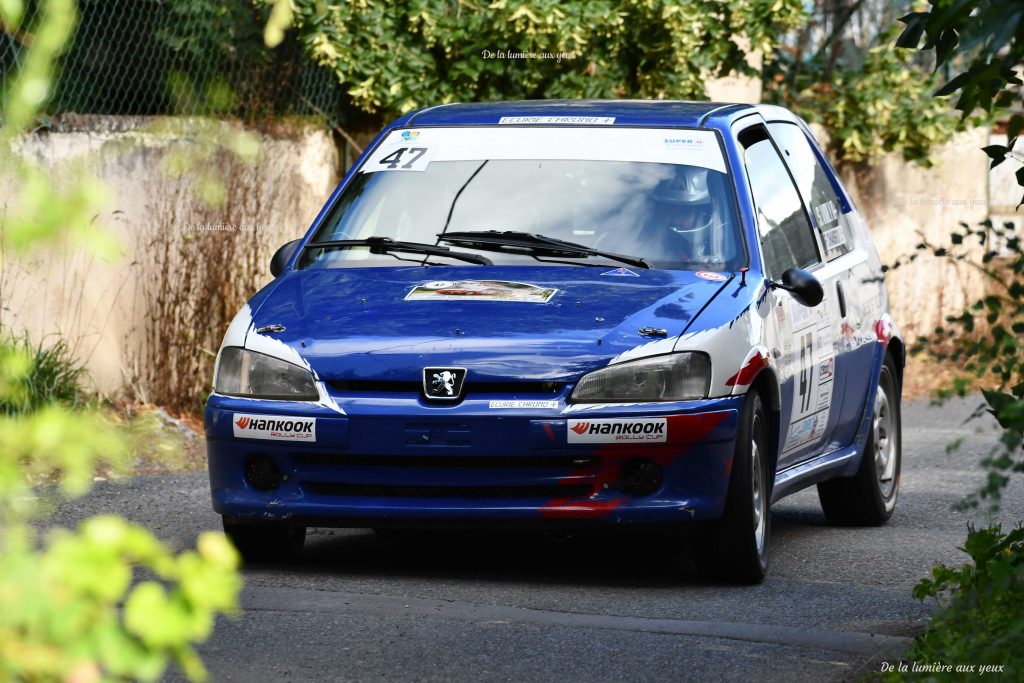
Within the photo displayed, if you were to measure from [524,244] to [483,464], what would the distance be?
1157 mm

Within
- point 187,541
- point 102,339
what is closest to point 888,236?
point 102,339

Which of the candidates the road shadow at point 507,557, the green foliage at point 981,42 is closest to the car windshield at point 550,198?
the road shadow at point 507,557

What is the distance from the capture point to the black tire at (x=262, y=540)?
675cm

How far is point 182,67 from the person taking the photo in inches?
469

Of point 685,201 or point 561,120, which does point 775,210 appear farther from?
point 561,120

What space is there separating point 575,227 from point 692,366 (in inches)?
44.4

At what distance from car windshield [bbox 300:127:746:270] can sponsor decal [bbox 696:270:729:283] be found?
7 cm

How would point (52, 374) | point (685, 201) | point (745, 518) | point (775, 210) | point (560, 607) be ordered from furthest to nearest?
point (52, 374) < point (775, 210) < point (685, 201) < point (745, 518) < point (560, 607)

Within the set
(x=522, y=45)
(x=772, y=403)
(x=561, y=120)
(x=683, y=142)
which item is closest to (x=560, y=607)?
(x=772, y=403)

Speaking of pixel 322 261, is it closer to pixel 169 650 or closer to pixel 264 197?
pixel 264 197

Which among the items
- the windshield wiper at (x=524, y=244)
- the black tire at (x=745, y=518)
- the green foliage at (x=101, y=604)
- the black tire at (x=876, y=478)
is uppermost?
the green foliage at (x=101, y=604)

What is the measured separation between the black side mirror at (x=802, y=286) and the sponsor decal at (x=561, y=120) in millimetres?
1045

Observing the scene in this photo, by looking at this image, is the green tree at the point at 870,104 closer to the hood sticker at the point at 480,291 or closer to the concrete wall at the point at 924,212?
the concrete wall at the point at 924,212

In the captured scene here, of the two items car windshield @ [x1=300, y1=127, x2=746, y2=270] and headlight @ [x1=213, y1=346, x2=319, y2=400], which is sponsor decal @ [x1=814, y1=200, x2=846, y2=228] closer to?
car windshield @ [x1=300, y1=127, x2=746, y2=270]
